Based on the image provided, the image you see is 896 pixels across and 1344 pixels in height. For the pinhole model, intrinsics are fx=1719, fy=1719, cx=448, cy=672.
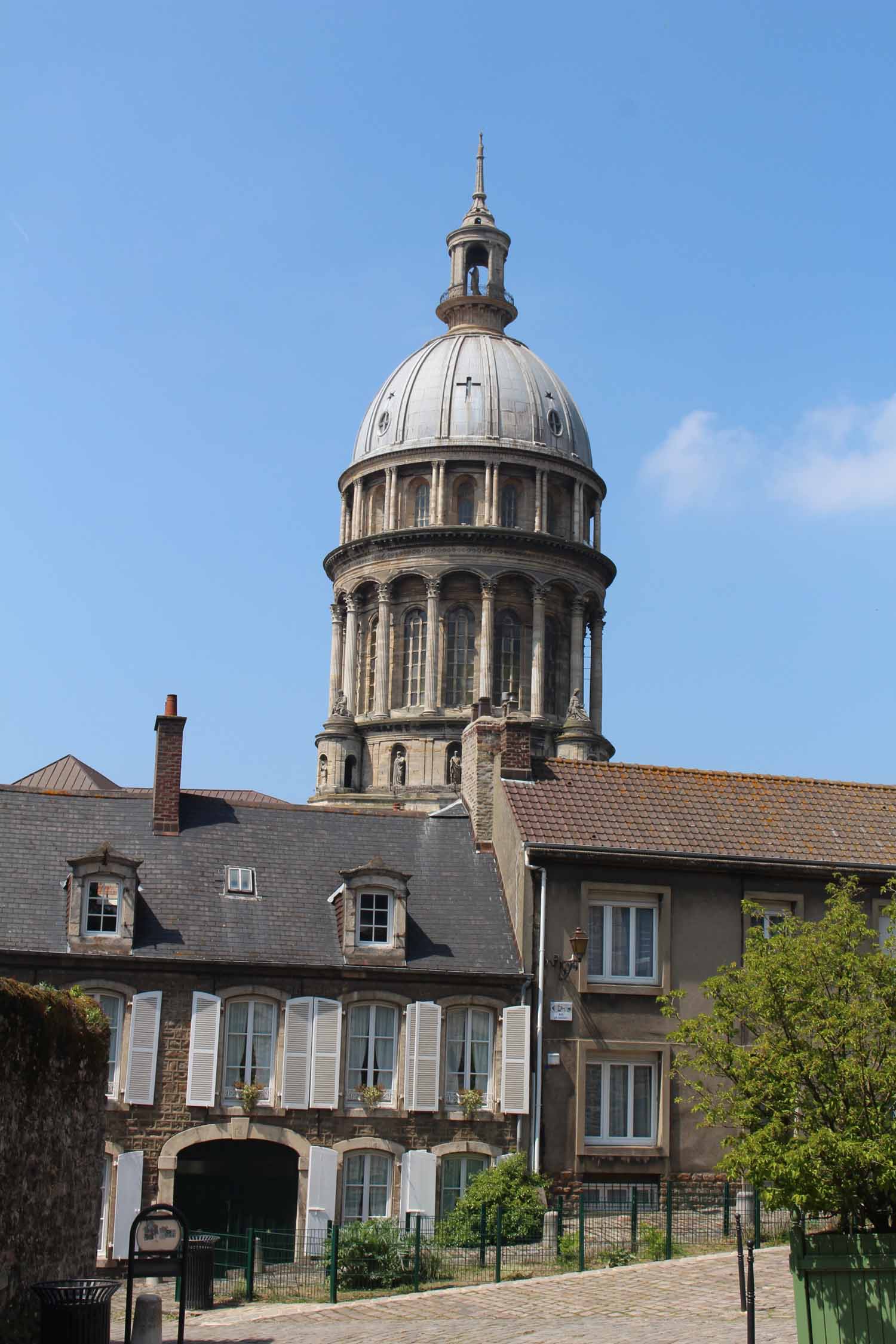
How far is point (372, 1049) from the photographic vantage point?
2567 cm

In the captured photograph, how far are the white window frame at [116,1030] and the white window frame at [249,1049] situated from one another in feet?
4.86

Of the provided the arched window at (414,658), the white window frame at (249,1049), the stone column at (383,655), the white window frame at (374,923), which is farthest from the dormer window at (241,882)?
the stone column at (383,655)

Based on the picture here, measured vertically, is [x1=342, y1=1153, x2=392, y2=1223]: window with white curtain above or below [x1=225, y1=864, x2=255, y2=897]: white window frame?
below

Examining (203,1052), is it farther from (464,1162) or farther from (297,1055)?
(464,1162)

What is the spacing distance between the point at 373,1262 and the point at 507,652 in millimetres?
38066

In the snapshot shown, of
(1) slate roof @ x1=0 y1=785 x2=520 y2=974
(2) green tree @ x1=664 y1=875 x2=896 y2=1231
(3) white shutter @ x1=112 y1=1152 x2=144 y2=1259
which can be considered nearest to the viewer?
(2) green tree @ x1=664 y1=875 x2=896 y2=1231

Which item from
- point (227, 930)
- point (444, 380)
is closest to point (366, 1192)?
point (227, 930)

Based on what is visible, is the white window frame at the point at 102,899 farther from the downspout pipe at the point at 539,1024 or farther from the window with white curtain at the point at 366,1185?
the downspout pipe at the point at 539,1024

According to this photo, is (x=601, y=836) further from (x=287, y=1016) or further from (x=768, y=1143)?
(x=768, y=1143)

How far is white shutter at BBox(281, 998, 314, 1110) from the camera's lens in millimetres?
25141

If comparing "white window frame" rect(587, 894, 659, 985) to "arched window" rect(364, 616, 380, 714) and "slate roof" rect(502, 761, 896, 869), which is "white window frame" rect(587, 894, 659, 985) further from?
"arched window" rect(364, 616, 380, 714)

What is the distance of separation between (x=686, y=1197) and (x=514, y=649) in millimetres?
34718

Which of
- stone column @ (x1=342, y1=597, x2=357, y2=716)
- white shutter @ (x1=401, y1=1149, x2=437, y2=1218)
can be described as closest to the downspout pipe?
white shutter @ (x1=401, y1=1149, x2=437, y2=1218)

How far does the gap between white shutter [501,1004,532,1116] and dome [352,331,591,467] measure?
34.9m
